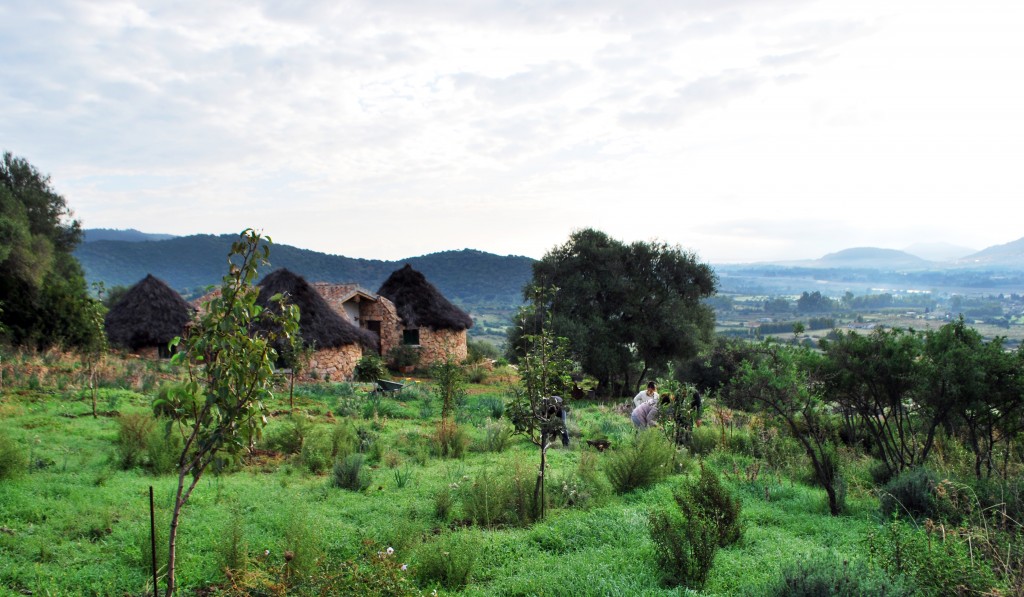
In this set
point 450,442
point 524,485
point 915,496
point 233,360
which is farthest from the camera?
A: point 450,442

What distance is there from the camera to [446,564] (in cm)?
494

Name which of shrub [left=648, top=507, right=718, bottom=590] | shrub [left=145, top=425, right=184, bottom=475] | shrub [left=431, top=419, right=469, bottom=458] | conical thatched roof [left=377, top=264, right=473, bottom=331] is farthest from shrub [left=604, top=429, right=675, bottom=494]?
conical thatched roof [left=377, top=264, right=473, bottom=331]

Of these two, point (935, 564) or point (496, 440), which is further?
point (496, 440)

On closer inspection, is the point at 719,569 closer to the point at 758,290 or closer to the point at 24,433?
the point at 24,433

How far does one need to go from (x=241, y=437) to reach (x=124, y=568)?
2.18 meters

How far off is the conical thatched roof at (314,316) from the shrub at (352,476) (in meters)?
14.6

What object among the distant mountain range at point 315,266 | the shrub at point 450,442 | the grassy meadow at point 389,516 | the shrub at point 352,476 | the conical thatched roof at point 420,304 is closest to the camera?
→ the grassy meadow at point 389,516

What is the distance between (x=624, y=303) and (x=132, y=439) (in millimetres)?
18782

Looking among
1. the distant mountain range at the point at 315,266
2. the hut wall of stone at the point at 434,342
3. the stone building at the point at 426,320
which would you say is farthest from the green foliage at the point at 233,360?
the distant mountain range at the point at 315,266

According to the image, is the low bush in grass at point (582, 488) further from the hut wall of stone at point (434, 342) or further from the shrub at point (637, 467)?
the hut wall of stone at point (434, 342)

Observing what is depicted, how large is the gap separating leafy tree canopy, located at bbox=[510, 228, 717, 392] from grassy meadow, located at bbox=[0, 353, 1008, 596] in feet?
39.3

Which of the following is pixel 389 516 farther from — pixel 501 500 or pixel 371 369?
pixel 371 369

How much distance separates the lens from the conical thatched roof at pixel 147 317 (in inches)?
903

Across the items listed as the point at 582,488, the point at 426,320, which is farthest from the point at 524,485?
the point at 426,320
